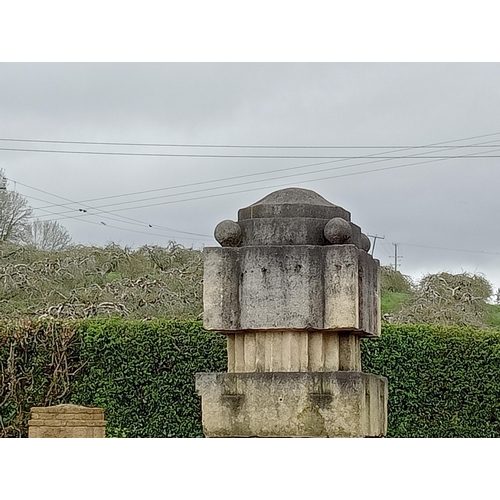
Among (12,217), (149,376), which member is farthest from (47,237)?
(149,376)

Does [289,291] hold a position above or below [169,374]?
above

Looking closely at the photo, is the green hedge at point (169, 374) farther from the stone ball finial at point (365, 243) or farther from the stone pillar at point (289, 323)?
the stone pillar at point (289, 323)

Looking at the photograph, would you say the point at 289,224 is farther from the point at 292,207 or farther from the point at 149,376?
the point at 149,376

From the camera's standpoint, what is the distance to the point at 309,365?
235 inches

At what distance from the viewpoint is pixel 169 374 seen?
436 inches

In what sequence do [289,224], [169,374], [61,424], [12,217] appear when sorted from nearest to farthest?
1. [289,224]
2. [61,424]
3. [169,374]
4. [12,217]

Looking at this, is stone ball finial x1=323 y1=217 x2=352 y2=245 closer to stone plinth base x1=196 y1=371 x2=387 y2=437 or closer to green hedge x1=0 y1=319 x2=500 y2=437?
stone plinth base x1=196 y1=371 x2=387 y2=437

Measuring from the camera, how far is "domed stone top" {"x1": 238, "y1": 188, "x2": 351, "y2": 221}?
6.09 m

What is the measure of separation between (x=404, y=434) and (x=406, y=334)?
1.29 meters

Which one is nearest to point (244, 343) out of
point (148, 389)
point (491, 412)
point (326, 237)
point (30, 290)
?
point (326, 237)

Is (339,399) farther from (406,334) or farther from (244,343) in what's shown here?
(406,334)

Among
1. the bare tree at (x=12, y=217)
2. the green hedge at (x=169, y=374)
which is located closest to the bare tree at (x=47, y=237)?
the bare tree at (x=12, y=217)

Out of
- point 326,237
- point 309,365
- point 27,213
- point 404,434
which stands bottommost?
point 404,434

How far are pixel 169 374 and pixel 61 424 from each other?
312cm
